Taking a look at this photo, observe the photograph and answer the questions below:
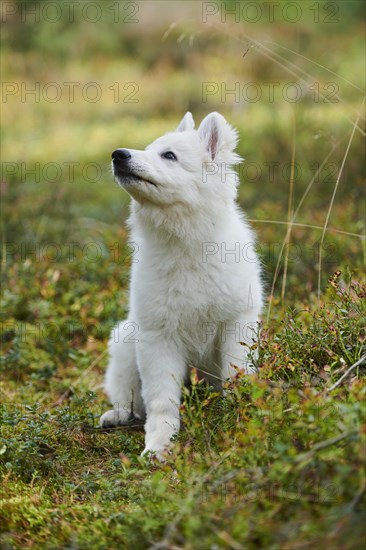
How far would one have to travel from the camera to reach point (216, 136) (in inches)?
183

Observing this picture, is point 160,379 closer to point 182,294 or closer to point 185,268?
point 182,294

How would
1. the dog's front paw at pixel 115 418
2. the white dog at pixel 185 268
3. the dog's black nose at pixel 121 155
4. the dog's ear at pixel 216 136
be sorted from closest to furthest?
1. the dog's black nose at pixel 121 155
2. the white dog at pixel 185 268
3. the dog's ear at pixel 216 136
4. the dog's front paw at pixel 115 418

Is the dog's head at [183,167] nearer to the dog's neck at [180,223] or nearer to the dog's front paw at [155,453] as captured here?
the dog's neck at [180,223]

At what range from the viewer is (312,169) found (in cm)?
893

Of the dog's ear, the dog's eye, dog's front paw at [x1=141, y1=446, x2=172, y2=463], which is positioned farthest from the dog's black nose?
dog's front paw at [x1=141, y1=446, x2=172, y2=463]

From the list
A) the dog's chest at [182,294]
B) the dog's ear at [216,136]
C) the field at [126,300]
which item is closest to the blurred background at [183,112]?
the field at [126,300]

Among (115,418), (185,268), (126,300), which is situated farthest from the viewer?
(126,300)

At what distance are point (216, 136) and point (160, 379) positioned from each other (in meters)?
1.51

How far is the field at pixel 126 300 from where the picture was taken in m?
2.80

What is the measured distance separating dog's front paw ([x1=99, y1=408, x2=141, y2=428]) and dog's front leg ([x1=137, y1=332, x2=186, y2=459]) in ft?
1.14

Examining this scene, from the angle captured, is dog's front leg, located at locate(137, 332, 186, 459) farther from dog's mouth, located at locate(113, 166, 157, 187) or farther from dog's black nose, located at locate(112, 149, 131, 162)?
dog's black nose, located at locate(112, 149, 131, 162)

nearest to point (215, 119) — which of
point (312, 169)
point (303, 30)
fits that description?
point (312, 169)

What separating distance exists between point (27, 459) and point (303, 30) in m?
14.5


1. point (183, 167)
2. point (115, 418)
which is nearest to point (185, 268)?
point (183, 167)
